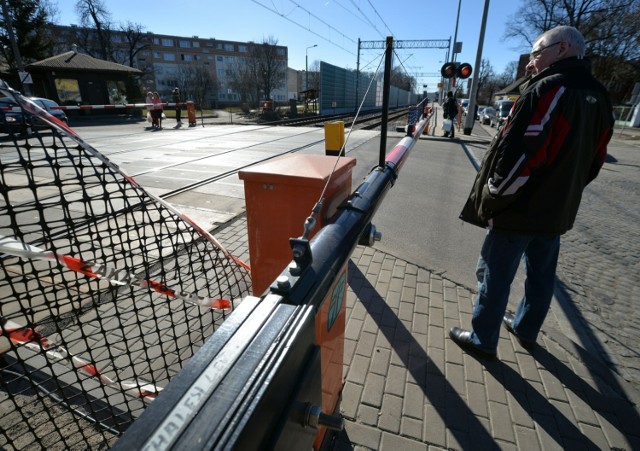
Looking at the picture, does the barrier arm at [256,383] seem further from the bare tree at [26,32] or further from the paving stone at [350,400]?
the bare tree at [26,32]

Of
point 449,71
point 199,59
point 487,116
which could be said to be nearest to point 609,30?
point 487,116

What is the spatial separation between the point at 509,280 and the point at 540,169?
759 millimetres

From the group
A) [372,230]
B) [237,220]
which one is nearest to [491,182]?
[372,230]

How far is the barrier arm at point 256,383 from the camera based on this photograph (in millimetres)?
561

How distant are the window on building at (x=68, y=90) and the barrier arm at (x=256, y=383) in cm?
2968

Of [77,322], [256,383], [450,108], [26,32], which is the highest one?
[26,32]

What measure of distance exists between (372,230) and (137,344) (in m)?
1.97

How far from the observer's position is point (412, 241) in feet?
15.1

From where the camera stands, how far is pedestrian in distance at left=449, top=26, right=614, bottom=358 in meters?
1.87

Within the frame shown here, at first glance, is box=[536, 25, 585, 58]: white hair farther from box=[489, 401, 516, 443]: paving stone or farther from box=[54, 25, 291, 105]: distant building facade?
box=[54, 25, 291, 105]: distant building facade

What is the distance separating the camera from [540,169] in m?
2.00

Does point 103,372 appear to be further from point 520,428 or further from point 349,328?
point 520,428

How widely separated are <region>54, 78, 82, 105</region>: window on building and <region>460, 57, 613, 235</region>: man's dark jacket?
96.5 ft

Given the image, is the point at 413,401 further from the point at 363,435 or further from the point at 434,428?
the point at 363,435
